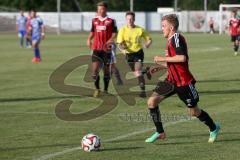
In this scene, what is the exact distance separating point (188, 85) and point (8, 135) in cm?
308

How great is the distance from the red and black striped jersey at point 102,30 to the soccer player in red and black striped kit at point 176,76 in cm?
675

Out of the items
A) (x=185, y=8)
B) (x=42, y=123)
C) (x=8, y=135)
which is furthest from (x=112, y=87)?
(x=185, y=8)

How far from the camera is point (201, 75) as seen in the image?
72.2 ft

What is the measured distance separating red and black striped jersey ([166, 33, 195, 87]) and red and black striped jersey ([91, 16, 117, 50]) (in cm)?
692

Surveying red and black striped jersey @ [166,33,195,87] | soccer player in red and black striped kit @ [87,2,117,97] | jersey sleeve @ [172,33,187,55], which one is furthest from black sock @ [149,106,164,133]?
soccer player in red and black striped kit @ [87,2,117,97]

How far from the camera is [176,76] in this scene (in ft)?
32.3

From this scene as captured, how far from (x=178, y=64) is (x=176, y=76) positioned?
0.63 feet

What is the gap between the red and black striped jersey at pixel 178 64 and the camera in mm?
9648

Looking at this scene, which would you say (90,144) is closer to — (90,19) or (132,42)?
(132,42)

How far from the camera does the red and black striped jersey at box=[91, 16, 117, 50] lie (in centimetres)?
1672

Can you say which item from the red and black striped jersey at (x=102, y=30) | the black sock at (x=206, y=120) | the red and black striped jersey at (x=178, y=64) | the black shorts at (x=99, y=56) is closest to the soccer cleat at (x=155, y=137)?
the black sock at (x=206, y=120)

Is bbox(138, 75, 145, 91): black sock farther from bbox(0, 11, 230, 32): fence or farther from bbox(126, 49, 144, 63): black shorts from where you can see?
bbox(0, 11, 230, 32): fence

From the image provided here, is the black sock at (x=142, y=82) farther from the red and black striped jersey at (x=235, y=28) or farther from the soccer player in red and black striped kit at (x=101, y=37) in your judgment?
the red and black striped jersey at (x=235, y=28)

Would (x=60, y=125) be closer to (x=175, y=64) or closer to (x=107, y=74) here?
(x=175, y=64)
